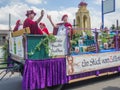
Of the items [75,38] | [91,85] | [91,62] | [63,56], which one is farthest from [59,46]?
[91,85]

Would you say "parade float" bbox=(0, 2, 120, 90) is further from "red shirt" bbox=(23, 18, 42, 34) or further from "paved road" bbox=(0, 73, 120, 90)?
"paved road" bbox=(0, 73, 120, 90)

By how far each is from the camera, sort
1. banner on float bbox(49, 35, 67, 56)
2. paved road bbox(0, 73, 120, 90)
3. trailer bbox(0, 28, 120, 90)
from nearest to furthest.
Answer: trailer bbox(0, 28, 120, 90) < banner on float bbox(49, 35, 67, 56) < paved road bbox(0, 73, 120, 90)

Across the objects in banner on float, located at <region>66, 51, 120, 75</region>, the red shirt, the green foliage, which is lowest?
banner on float, located at <region>66, 51, 120, 75</region>

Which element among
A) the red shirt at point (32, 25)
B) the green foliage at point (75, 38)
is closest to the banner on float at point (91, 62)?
the green foliage at point (75, 38)

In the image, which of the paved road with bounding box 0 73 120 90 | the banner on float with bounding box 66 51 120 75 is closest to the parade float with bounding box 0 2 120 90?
the banner on float with bounding box 66 51 120 75

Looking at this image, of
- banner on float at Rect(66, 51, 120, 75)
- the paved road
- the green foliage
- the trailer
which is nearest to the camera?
the trailer

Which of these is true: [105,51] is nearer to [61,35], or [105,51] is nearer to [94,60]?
[94,60]

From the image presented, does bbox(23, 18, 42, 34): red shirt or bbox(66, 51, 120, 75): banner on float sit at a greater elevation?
bbox(23, 18, 42, 34): red shirt

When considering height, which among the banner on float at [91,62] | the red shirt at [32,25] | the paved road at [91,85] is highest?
the red shirt at [32,25]

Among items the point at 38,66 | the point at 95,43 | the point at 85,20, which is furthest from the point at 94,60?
the point at 85,20

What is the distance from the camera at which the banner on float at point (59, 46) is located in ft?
20.3

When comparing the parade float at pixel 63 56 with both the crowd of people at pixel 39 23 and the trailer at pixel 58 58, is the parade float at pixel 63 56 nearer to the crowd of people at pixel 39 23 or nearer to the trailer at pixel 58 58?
the trailer at pixel 58 58

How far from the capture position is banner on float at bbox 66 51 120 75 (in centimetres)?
659

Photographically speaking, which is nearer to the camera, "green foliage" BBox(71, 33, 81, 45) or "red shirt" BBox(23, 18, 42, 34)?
"red shirt" BBox(23, 18, 42, 34)
